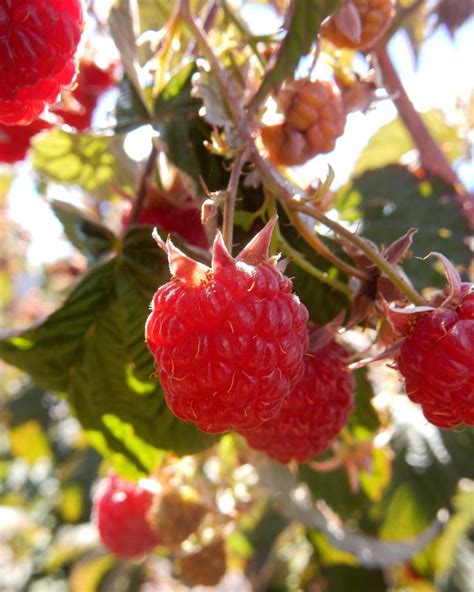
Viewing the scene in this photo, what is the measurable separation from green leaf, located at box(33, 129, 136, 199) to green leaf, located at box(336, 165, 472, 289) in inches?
20.5

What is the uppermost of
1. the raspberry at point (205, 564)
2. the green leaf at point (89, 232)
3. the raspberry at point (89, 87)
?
the raspberry at point (89, 87)

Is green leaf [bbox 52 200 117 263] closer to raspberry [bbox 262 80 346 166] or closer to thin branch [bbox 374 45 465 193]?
raspberry [bbox 262 80 346 166]

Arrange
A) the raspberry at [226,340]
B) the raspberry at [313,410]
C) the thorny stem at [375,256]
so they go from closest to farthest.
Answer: the raspberry at [226,340] < the thorny stem at [375,256] < the raspberry at [313,410]

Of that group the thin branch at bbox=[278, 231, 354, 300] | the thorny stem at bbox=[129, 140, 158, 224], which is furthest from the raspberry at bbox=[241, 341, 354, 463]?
the thorny stem at bbox=[129, 140, 158, 224]

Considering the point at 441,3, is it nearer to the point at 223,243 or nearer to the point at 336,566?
the point at 223,243

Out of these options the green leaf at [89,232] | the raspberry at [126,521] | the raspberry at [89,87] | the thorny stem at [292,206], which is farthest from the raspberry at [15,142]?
the raspberry at [126,521]

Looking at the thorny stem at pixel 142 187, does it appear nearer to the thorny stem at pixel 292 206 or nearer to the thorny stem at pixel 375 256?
the thorny stem at pixel 292 206

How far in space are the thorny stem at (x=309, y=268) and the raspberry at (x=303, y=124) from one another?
22cm

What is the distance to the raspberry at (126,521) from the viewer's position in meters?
1.92

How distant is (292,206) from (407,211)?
81 cm

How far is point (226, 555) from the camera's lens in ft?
6.36

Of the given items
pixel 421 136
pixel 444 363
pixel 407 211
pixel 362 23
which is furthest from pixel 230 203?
pixel 421 136

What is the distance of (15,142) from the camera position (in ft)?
6.29

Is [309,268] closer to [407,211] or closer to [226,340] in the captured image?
[226,340]
